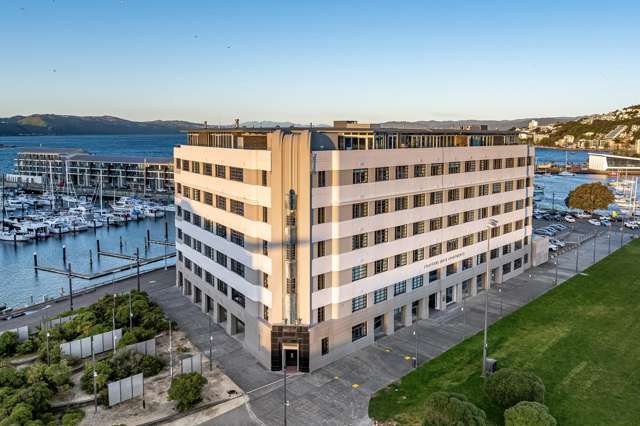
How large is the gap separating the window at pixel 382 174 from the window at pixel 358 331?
560 inches

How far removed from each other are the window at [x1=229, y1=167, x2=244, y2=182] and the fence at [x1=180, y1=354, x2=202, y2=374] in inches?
658

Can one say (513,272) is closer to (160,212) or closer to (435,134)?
(435,134)

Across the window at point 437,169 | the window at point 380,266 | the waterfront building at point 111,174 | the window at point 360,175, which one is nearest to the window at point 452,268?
the window at point 437,169

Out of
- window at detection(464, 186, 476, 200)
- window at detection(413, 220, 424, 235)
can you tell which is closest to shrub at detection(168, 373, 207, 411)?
window at detection(413, 220, 424, 235)

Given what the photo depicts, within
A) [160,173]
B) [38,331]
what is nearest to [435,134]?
[38,331]

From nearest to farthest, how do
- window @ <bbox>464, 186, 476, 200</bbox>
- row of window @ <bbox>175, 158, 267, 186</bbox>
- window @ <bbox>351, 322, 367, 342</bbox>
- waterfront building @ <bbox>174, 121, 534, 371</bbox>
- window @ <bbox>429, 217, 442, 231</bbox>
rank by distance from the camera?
waterfront building @ <bbox>174, 121, 534, 371</bbox>
row of window @ <bbox>175, 158, 267, 186</bbox>
window @ <bbox>351, 322, 367, 342</bbox>
window @ <bbox>429, 217, 442, 231</bbox>
window @ <bbox>464, 186, 476, 200</bbox>

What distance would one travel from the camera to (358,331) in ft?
160

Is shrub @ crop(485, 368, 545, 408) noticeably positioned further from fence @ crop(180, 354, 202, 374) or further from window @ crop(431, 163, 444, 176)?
window @ crop(431, 163, 444, 176)

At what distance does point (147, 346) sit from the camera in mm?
45531

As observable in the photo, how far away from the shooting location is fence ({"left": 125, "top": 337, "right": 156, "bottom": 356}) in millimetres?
44500

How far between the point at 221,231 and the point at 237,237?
13.1ft

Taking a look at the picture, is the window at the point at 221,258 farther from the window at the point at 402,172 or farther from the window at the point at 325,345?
the window at the point at 402,172

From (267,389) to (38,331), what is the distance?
25928mm

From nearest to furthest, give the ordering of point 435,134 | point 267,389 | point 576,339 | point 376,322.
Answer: point 267,389 → point 576,339 → point 376,322 → point 435,134
